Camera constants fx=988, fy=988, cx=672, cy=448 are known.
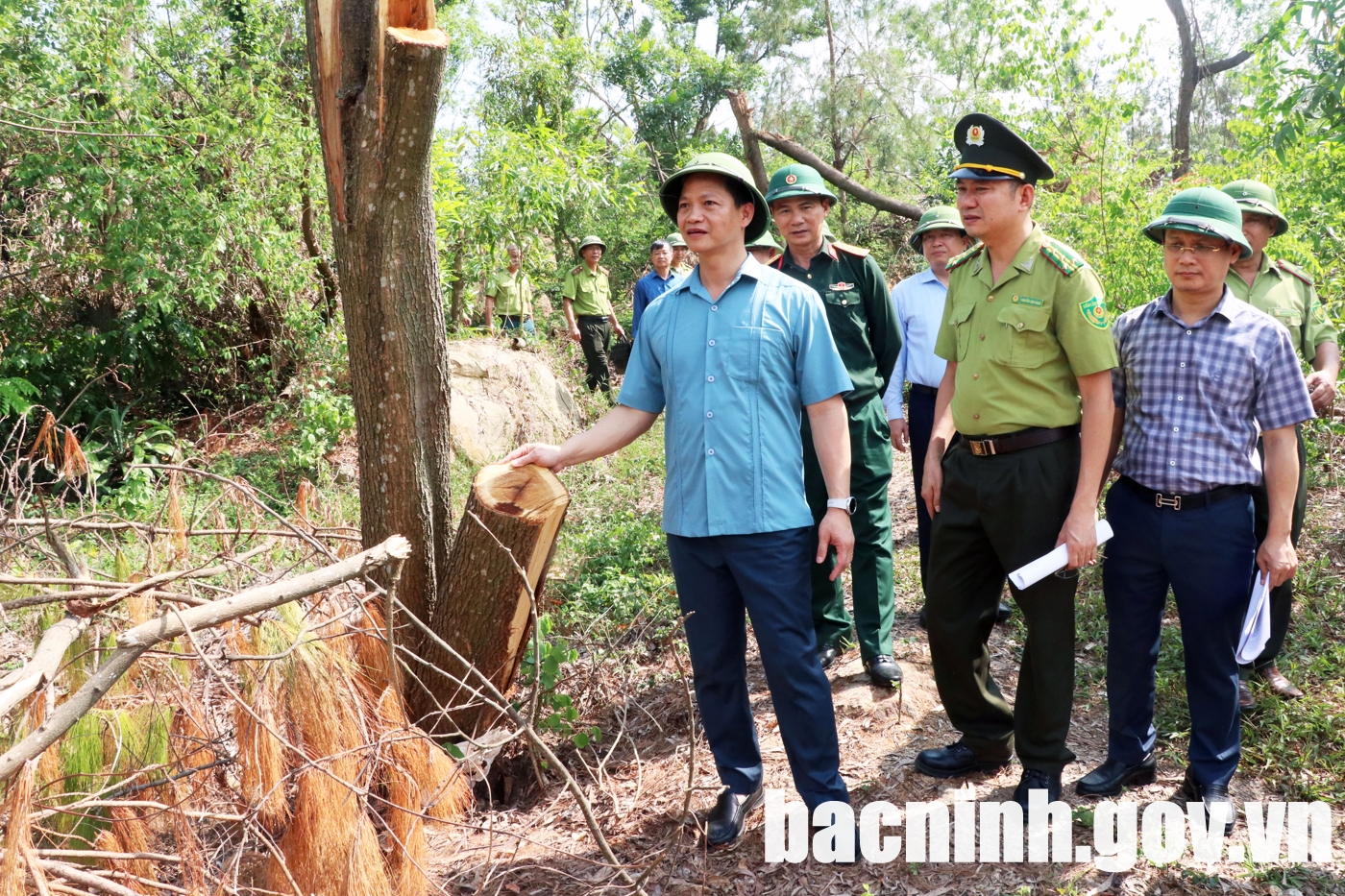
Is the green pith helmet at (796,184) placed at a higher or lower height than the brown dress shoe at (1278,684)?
higher

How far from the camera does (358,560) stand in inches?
81.5

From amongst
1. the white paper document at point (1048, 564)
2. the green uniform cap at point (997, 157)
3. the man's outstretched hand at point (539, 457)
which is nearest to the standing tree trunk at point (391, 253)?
the man's outstretched hand at point (539, 457)

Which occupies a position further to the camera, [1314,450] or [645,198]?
[645,198]

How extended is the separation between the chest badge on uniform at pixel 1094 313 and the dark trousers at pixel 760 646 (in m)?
1.00

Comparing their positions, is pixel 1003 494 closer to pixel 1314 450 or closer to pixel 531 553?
pixel 531 553

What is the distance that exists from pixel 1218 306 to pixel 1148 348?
0.74 feet

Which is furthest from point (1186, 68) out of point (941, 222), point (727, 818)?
point (727, 818)

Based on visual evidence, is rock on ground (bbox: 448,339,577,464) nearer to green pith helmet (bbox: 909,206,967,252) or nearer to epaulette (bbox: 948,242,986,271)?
green pith helmet (bbox: 909,206,967,252)

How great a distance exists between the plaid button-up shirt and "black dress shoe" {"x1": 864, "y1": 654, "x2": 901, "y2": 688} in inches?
49.7

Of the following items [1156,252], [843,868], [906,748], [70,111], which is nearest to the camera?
[843,868]

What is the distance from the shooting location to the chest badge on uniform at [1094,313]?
2.80 metres

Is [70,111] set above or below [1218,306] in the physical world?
above

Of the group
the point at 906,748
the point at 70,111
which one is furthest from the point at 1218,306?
the point at 70,111

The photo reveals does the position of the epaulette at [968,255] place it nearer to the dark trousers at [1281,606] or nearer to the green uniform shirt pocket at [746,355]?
the green uniform shirt pocket at [746,355]
